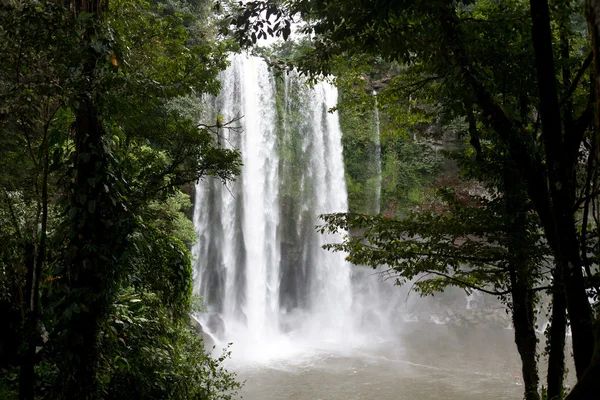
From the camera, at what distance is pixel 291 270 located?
19.5m

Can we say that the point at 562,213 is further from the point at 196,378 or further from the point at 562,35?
the point at 196,378

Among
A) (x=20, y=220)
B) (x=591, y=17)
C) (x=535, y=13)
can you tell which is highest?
(x=535, y=13)

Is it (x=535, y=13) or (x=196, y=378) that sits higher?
(x=535, y=13)

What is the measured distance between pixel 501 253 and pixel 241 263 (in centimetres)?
1354

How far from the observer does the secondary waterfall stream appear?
47.2ft

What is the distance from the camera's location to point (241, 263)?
58.6ft

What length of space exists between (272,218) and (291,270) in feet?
8.18

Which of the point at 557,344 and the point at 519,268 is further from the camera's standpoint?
the point at 519,268

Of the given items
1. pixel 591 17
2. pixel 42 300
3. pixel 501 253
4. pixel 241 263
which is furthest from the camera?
pixel 241 263

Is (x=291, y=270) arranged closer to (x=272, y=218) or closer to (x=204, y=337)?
(x=272, y=218)

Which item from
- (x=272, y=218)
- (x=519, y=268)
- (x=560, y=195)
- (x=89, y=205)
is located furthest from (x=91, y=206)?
(x=272, y=218)

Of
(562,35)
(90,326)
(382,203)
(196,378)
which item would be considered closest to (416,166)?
(382,203)

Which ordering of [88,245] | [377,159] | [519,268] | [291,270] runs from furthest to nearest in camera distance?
[377,159] → [291,270] → [519,268] → [88,245]

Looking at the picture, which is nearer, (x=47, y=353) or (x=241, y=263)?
(x=47, y=353)
